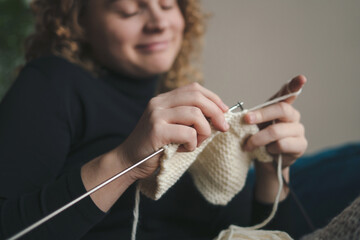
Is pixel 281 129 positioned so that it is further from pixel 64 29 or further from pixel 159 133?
pixel 64 29

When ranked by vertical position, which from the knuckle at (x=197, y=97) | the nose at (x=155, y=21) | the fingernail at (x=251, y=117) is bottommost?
the fingernail at (x=251, y=117)

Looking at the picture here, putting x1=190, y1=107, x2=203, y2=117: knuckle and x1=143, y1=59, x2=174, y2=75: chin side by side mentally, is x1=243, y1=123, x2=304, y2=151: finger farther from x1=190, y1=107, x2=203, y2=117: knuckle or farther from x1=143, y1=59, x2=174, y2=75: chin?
x1=143, y1=59, x2=174, y2=75: chin

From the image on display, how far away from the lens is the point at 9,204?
0.54 meters

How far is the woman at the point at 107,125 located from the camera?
50 cm

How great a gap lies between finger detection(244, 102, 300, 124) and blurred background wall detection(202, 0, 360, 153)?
104 centimetres

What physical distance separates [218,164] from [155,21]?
17.2 inches

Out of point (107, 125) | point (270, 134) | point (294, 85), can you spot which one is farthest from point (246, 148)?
point (107, 125)

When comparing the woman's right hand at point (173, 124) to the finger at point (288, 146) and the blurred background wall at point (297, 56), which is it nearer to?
the finger at point (288, 146)

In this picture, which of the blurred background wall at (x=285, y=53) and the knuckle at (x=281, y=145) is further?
the blurred background wall at (x=285, y=53)

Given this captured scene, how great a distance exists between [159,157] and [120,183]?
3.7 inches

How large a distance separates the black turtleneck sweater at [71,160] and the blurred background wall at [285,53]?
89 cm

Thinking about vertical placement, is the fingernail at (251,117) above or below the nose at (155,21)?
below

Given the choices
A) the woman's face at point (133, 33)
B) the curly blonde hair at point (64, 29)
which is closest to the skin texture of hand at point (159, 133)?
the woman's face at point (133, 33)

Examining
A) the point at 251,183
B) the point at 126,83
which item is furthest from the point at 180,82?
the point at 251,183
